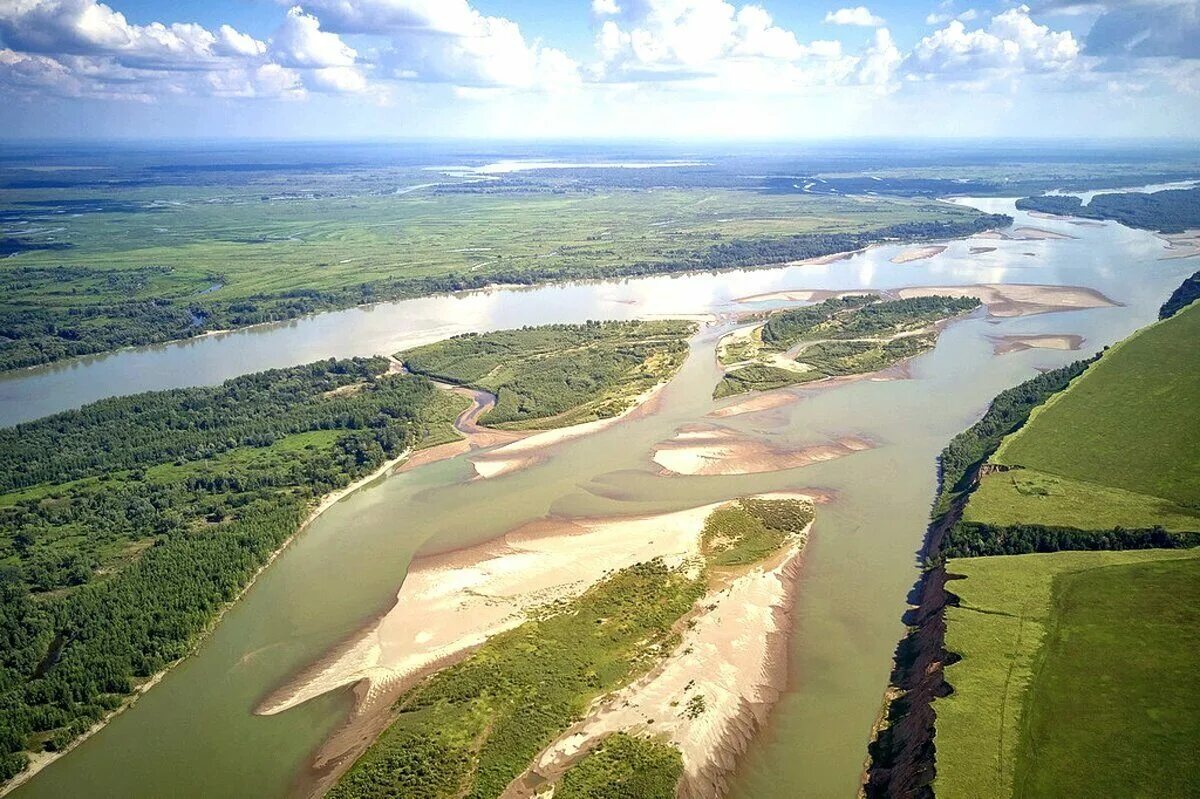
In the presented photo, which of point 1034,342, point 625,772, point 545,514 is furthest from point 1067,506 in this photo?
point 1034,342

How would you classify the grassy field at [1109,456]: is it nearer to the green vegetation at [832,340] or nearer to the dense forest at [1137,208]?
the green vegetation at [832,340]

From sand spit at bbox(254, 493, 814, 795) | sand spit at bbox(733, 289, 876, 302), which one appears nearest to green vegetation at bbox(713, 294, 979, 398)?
sand spit at bbox(733, 289, 876, 302)

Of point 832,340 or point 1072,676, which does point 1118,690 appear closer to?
point 1072,676

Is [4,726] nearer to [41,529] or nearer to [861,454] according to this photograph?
[41,529]

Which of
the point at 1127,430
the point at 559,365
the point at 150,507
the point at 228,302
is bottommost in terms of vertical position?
the point at 150,507

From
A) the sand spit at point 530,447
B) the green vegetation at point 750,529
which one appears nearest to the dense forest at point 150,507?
the sand spit at point 530,447

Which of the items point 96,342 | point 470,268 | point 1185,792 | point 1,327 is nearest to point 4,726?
point 1185,792
